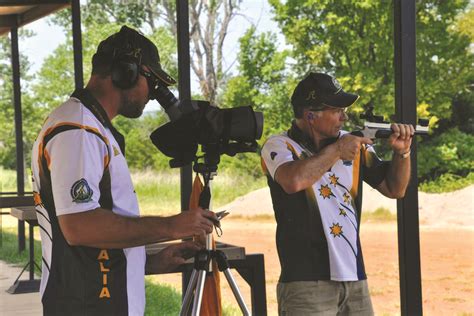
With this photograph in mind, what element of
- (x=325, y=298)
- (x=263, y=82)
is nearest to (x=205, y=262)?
(x=325, y=298)

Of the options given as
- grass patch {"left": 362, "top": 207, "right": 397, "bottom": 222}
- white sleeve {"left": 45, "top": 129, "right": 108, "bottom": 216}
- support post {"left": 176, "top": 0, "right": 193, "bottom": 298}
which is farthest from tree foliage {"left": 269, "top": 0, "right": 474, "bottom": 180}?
white sleeve {"left": 45, "top": 129, "right": 108, "bottom": 216}

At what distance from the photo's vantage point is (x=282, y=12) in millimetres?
20312

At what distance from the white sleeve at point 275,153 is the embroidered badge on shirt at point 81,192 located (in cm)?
83

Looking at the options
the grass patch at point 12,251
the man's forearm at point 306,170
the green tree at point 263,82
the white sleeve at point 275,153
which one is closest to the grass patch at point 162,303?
the grass patch at point 12,251

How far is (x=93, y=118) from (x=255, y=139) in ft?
1.54

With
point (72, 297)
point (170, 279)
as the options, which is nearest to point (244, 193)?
point (170, 279)

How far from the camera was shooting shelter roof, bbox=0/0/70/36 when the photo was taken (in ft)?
20.9

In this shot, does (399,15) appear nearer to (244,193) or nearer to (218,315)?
(218,315)

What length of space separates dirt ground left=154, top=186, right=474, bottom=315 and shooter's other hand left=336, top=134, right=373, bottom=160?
16.1 m

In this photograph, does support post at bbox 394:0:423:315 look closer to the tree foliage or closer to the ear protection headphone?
the ear protection headphone

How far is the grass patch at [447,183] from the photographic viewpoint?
19297 millimetres

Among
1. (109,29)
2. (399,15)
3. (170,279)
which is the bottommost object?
(170,279)

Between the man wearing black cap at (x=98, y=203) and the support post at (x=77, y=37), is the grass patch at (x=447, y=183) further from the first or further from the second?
the man wearing black cap at (x=98, y=203)

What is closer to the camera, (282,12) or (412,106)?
(412,106)
